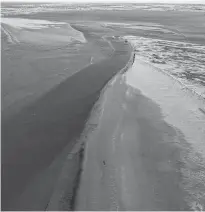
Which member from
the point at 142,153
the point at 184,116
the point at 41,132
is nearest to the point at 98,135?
the point at 142,153

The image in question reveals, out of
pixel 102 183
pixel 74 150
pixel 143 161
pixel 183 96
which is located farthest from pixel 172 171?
pixel 183 96

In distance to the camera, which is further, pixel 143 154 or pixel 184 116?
pixel 184 116

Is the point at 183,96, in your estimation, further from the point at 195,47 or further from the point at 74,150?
the point at 195,47

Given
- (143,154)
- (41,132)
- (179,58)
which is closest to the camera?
(143,154)

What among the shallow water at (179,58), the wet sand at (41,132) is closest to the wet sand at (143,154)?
the wet sand at (41,132)

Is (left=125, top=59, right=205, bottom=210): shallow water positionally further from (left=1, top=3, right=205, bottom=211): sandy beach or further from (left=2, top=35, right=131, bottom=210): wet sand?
(left=2, top=35, right=131, bottom=210): wet sand

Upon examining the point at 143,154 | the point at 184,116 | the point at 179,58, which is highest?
the point at 179,58

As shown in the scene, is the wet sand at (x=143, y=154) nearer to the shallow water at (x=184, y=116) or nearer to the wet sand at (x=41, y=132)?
the shallow water at (x=184, y=116)

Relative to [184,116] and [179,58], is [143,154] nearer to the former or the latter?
[184,116]
